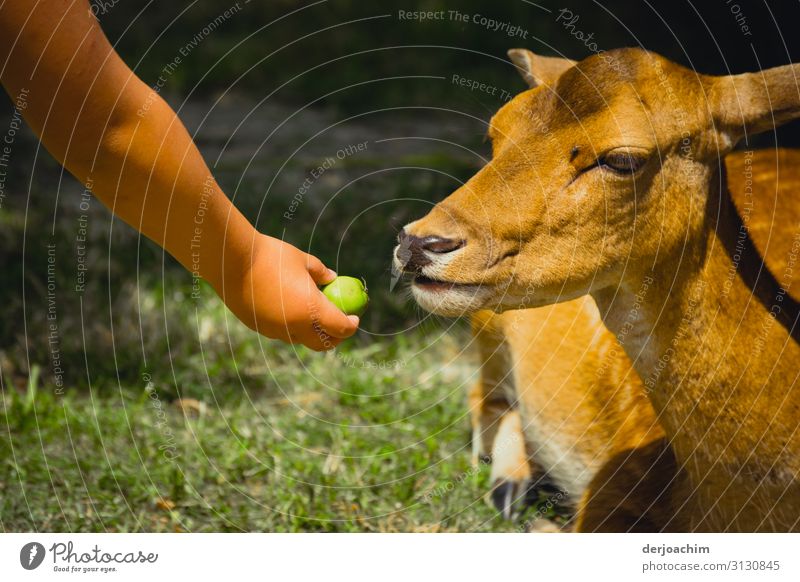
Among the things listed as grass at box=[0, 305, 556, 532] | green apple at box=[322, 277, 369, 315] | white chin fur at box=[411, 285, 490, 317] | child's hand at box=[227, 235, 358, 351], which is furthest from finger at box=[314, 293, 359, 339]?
grass at box=[0, 305, 556, 532]

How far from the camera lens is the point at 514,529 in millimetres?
4441

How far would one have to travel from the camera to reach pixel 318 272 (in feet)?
11.4

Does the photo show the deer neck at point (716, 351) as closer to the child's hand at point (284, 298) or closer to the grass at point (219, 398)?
the child's hand at point (284, 298)

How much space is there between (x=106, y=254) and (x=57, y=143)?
326 cm

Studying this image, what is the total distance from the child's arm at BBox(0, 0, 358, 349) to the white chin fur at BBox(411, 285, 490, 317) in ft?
0.84

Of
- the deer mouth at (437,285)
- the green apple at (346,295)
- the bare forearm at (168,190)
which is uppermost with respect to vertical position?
the bare forearm at (168,190)

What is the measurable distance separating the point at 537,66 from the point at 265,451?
2091mm

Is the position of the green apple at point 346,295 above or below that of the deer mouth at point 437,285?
below

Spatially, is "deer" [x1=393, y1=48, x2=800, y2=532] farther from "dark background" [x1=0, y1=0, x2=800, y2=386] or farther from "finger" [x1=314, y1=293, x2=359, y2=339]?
"dark background" [x1=0, y1=0, x2=800, y2=386]

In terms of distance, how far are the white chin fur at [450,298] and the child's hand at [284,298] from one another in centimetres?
24

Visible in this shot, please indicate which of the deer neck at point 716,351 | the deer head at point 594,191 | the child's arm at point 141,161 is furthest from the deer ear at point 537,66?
the child's arm at point 141,161

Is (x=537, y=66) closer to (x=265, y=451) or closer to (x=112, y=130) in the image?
(x=112, y=130)

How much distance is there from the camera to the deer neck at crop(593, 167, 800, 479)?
3.56 m

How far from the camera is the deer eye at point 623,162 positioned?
11.2 feet
